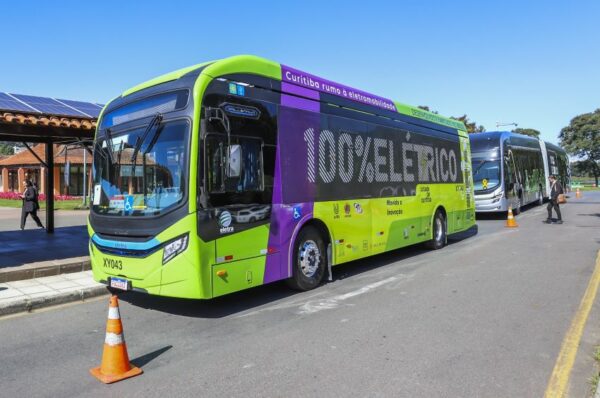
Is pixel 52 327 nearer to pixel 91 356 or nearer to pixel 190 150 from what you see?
pixel 91 356

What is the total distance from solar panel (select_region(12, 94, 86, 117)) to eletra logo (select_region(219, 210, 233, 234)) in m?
6.28

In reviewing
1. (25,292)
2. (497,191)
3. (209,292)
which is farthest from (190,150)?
(497,191)

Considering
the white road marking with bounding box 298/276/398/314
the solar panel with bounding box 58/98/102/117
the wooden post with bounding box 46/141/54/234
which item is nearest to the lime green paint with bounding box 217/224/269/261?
the white road marking with bounding box 298/276/398/314

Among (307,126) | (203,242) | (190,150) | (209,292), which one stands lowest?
(209,292)

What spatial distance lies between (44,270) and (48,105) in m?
4.93

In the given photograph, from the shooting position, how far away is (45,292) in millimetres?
7227

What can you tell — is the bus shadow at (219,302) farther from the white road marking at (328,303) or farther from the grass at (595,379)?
the grass at (595,379)

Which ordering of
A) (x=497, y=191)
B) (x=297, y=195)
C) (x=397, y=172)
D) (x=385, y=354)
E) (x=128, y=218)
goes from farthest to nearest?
(x=497, y=191)
(x=397, y=172)
(x=297, y=195)
(x=128, y=218)
(x=385, y=354)

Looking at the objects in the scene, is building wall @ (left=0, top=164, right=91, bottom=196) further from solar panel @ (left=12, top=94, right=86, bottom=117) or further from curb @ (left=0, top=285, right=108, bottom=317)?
curb @ (left=0, top=285, right=108, bottom=317)

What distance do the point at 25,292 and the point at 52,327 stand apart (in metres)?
1.80

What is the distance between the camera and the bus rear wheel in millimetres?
11602

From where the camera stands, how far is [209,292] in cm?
568

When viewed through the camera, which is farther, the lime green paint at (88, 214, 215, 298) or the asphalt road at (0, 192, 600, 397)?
the lime green paint at (88, 214, 215, 298)

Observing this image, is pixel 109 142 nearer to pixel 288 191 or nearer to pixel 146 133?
pixel 146 133
